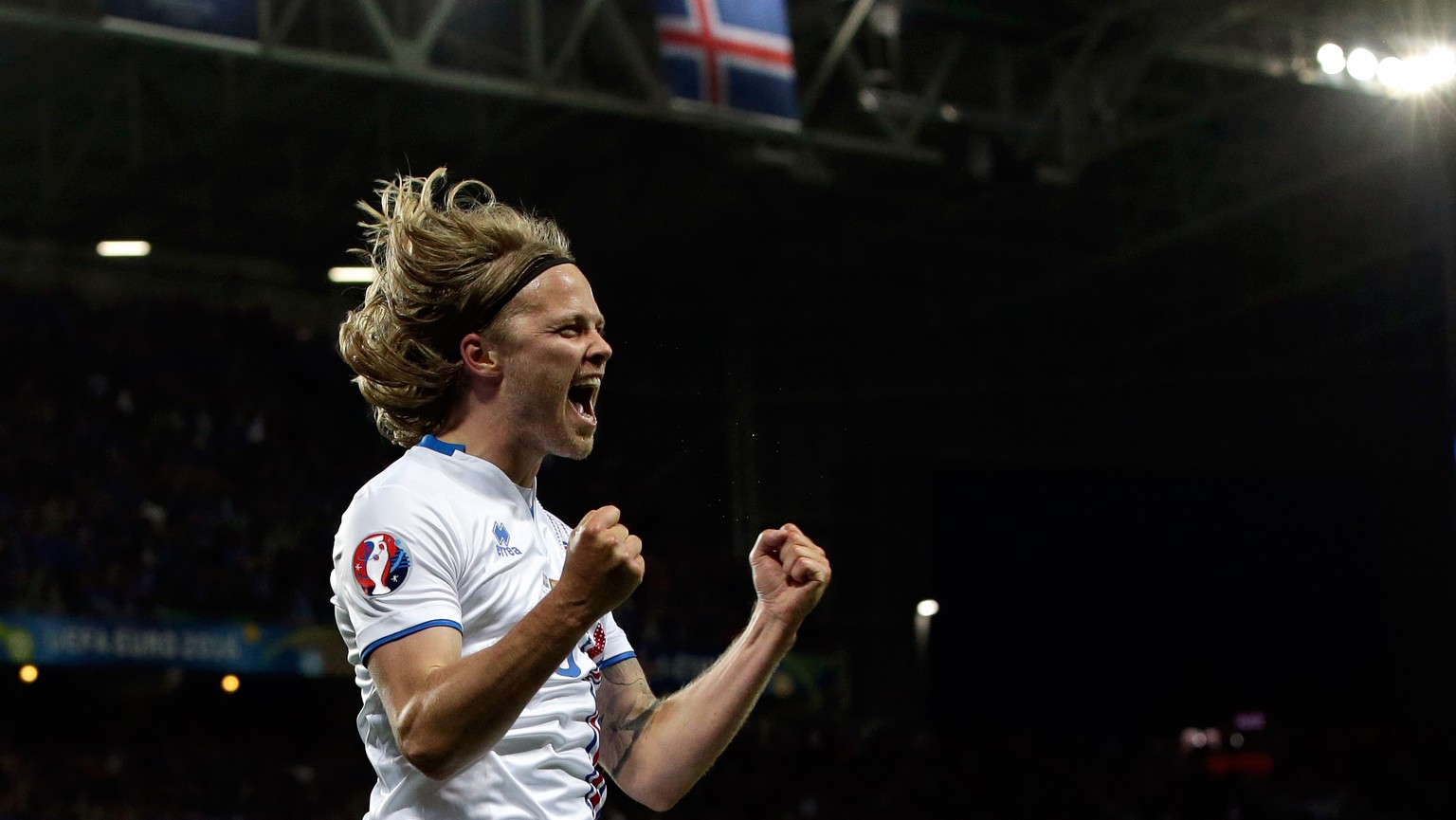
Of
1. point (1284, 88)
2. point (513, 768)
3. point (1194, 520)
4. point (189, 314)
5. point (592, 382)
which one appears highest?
point (1284, 88)

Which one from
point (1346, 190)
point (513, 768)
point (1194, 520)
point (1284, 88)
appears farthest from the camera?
point (1194, 520)

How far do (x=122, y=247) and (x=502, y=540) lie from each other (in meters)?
23.4

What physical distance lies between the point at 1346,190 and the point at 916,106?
9.43 m

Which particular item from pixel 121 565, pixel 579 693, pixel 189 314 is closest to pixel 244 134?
pixel 189 314

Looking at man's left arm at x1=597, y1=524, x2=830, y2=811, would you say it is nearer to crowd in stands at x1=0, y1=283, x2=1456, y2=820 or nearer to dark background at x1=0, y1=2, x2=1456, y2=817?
dark background at x1=0, y1=2, x2=1456, y2=817

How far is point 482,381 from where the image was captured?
10.3 ft

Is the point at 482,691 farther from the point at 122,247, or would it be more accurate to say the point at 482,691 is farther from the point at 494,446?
the point at 122,247

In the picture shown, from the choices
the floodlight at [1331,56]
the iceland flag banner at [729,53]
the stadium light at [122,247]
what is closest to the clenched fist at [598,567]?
the iceland flag banner at [729,53]

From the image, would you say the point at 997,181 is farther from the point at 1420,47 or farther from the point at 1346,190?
the point at 1346,190

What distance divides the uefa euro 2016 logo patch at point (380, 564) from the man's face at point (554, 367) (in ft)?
1.29

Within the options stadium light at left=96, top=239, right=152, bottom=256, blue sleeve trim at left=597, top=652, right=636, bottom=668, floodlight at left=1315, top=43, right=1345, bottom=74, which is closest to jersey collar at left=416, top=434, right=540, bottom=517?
blue sleeve trim at left=597, top=652, right=636, bottom=668

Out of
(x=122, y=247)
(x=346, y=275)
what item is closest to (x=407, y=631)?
(x=122, y=247)

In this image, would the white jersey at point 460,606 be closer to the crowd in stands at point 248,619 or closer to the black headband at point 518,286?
the black headband at point 518,286

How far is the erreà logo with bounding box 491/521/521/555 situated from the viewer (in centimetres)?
297
